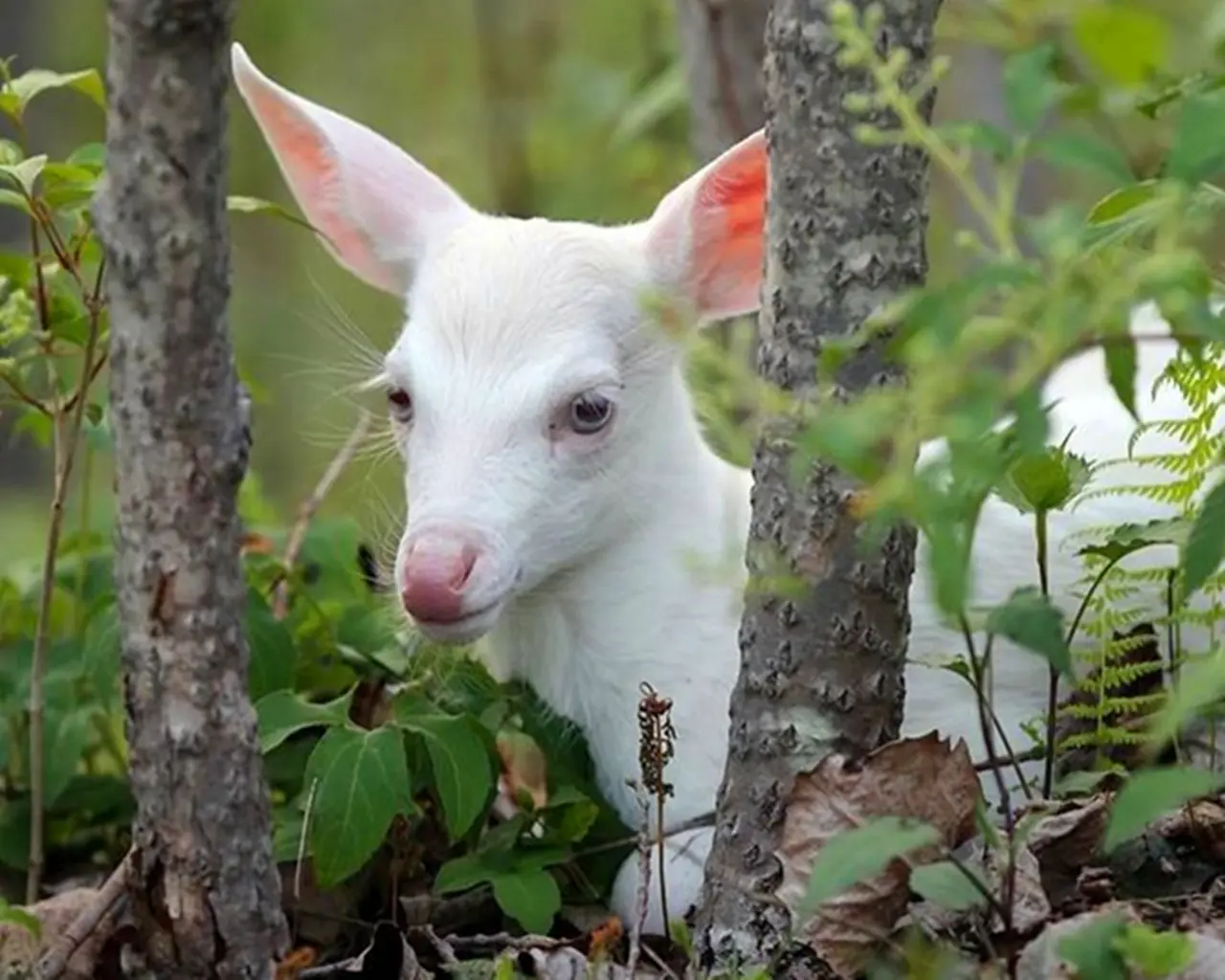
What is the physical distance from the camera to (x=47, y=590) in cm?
368

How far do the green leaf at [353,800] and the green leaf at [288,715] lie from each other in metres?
0.12

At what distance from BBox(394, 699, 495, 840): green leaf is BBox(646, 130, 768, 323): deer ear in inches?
39.9

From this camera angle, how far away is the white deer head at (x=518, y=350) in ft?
11.9

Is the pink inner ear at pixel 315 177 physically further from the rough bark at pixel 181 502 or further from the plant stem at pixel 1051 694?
the plant stem at pixel 1051 694

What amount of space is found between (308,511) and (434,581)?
1192 millimetres

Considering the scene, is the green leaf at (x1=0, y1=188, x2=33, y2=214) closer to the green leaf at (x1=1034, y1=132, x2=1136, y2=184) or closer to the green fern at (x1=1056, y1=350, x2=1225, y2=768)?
the green fern at (x1=1056, y1=350, x2=1225, y2=768)

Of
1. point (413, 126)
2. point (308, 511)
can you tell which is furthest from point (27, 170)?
point (413, 126)

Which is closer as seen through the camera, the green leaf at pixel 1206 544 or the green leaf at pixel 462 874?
the green leaf at pixel 1206 544

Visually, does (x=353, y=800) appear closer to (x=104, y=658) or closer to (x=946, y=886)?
(x=104, y=658)

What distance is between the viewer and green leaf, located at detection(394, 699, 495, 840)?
10.8 ft

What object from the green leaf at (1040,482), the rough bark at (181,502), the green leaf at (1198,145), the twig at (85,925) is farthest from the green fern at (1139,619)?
the twig at (85,925)

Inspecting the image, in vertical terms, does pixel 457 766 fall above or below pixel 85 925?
above

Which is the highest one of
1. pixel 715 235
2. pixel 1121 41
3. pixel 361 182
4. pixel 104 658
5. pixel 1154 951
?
pixel 361 182

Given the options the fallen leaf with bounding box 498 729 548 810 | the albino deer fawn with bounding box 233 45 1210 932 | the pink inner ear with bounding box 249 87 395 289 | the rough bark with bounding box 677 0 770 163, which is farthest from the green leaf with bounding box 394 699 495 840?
the rough bark with bounding box 677 0 770 163
